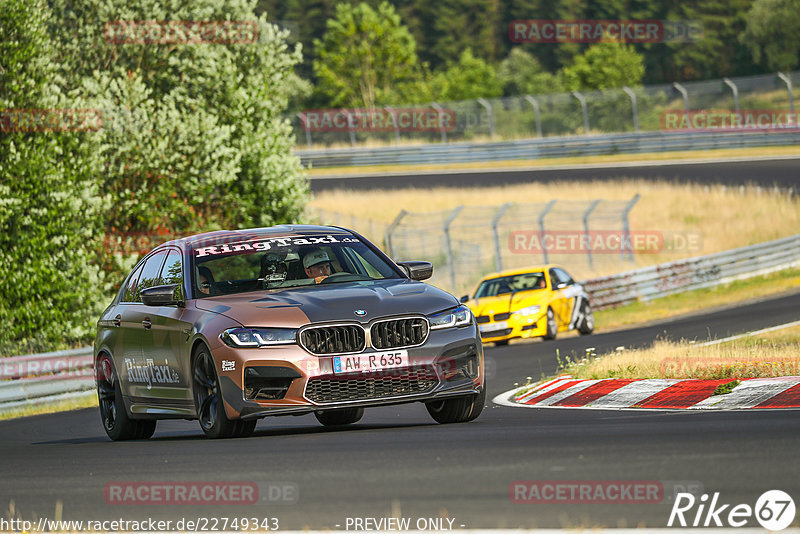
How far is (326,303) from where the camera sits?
927cm

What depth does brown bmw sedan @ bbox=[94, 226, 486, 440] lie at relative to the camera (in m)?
9.07

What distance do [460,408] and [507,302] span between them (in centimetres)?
1356

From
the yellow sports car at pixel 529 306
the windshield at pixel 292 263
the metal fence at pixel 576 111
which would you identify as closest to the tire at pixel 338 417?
the windshield at pixel 292 263

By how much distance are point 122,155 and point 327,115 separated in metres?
38.1

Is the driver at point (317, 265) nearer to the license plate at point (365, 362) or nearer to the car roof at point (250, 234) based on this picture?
the car roof at point (250, 234)

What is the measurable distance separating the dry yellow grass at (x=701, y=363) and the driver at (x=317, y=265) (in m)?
3.78

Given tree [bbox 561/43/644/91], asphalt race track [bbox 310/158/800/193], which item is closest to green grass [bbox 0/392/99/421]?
asphalt race track [bbox 310/158/800/193]

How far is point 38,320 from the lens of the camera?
23875 millimetres

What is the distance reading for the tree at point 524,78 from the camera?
83.1 metres

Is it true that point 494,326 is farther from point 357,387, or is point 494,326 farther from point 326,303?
point 357,387

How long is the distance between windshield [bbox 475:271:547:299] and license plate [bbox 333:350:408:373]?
15048mm

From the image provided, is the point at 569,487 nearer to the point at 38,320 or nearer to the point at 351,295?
the point at 351,295

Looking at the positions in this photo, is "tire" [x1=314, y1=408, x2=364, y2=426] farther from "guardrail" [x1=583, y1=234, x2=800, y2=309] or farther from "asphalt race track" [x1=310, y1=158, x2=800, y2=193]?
"asphalt race track" [x1=310, y1=158, x2=800, y2=193]

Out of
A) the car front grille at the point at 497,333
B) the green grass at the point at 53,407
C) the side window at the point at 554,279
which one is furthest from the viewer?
the side window at the point at 554,279
